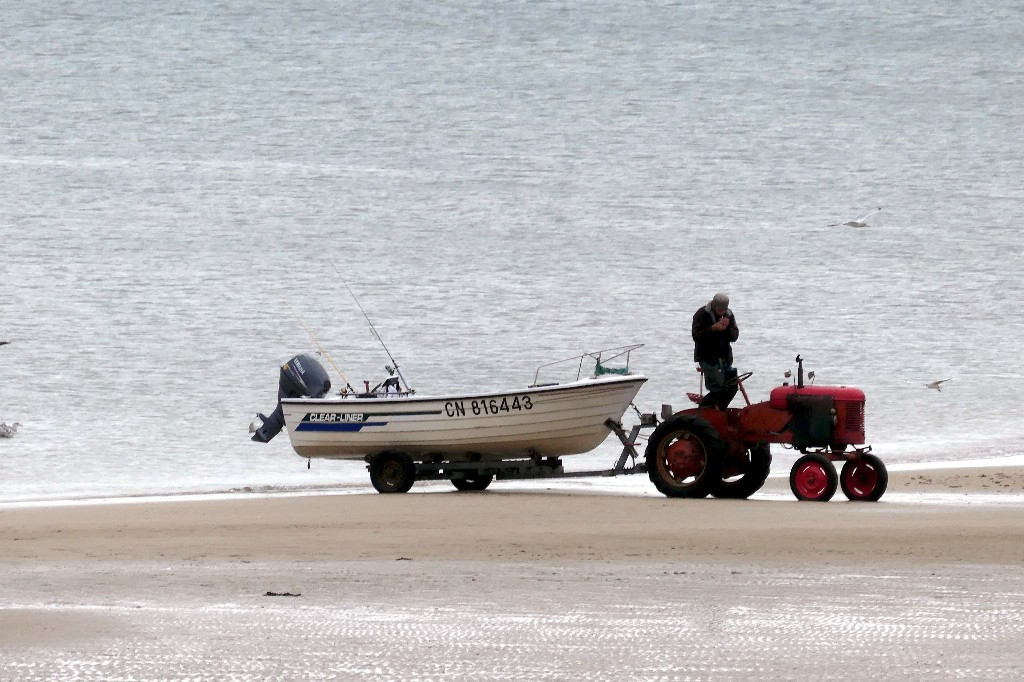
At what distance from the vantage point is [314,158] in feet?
161

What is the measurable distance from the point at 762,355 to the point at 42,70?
1275 inches

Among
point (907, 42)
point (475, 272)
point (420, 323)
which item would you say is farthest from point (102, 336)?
point (907, 42)

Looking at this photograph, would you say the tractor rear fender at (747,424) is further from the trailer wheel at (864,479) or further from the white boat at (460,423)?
the white boat at (460,423)

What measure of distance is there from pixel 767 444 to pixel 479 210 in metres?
30.9

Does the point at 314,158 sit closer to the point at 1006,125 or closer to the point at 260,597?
the point at 1006,125

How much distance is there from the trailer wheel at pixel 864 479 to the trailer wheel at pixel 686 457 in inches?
37.0

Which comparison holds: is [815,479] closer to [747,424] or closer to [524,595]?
[747,424]

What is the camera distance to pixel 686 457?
12867 millimetres

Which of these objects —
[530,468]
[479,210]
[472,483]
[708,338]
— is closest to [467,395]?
[530,468]

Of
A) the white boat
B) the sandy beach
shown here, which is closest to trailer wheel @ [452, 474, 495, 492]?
the white boat

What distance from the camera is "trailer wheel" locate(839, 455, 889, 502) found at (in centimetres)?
1269

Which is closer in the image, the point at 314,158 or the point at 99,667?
the point at 99,667

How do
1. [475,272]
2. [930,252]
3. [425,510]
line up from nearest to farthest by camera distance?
[425,510] < [475,272] < [930,252]

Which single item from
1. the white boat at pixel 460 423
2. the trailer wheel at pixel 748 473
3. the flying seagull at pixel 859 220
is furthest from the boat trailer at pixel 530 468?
the flying seagull at pixel 859 220
